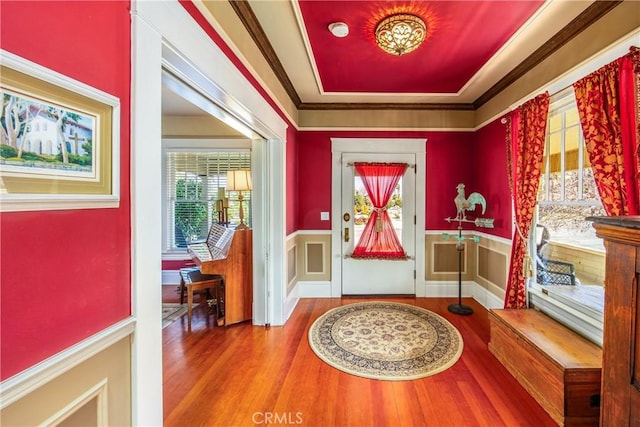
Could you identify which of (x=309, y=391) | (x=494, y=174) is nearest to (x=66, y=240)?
(x=309, y=391)

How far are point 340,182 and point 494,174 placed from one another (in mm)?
1995

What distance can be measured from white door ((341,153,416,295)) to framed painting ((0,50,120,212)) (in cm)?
333

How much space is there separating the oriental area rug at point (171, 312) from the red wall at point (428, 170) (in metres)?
2.00

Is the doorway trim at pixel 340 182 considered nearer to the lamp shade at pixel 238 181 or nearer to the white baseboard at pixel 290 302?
the white baseboard at pixel 290 302

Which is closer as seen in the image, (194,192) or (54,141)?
(54,141)

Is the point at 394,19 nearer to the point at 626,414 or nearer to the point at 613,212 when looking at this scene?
the point at 613,212

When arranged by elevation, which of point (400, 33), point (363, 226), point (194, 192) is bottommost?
point (363, 226)

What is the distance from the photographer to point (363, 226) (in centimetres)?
412

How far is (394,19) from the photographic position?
6.88 ft

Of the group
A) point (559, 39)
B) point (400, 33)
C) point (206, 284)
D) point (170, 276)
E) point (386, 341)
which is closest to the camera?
point (400, 33)

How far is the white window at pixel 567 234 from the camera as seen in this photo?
218 centimetres

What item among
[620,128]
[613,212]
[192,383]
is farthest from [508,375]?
[192,383]

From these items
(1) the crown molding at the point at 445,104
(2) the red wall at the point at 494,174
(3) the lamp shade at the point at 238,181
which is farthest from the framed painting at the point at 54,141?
(2) the red wall at the point at 494,174

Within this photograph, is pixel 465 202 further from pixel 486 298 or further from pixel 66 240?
pixel 66 240
